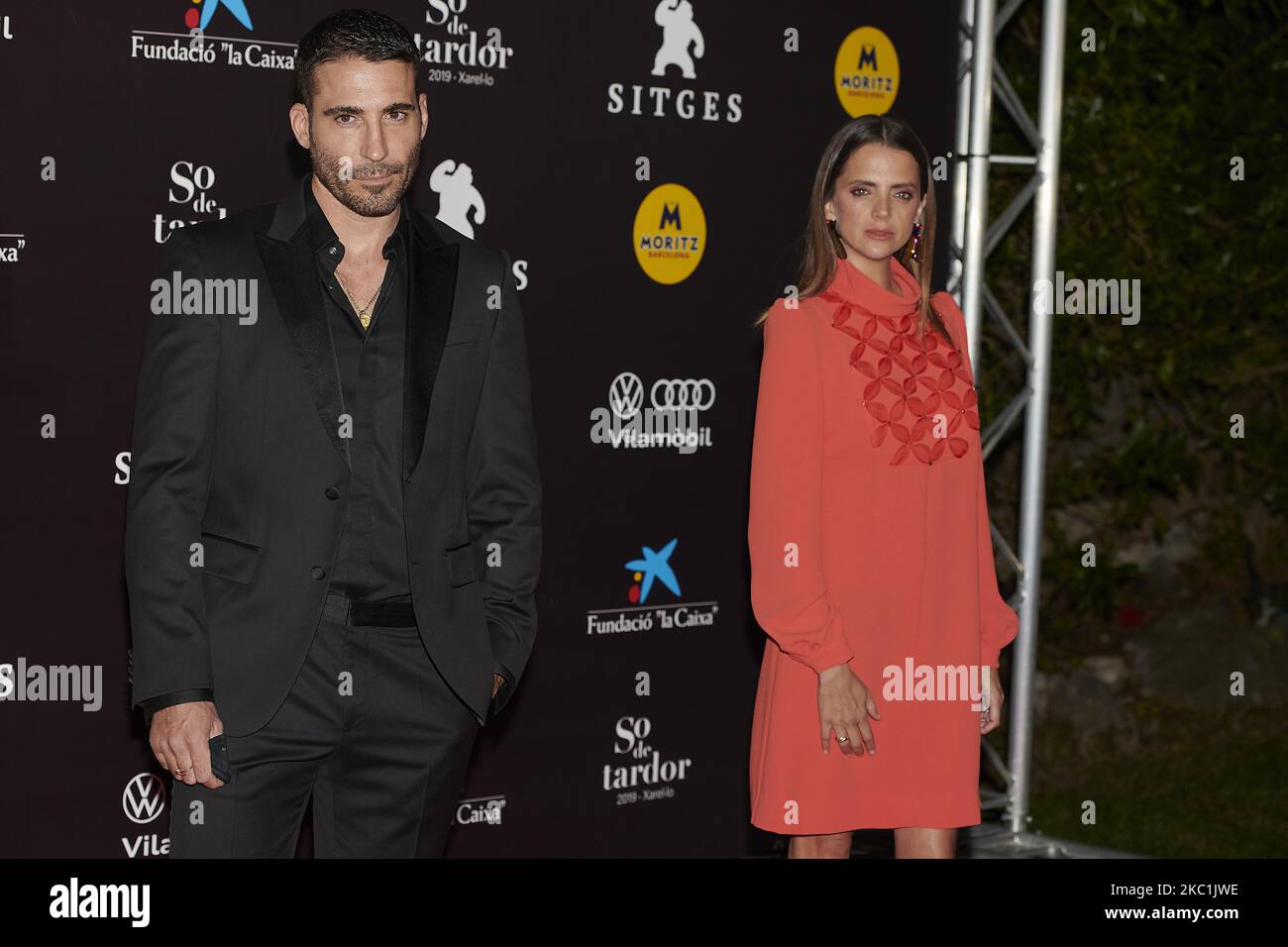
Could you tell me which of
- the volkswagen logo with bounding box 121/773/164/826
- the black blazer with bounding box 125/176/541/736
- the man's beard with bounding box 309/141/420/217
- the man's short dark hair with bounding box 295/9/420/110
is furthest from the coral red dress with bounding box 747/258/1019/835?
the volkswagen logo with bounding box 121/773/164/826

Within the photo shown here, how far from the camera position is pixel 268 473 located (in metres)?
2.92

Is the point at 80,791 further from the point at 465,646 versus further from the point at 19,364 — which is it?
the point at 465,646

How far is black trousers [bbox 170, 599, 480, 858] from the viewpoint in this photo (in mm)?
2869

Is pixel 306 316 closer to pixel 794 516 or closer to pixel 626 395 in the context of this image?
pixel 794 516

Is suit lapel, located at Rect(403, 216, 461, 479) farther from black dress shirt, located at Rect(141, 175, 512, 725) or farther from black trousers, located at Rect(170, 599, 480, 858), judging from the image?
black trousers, located at Rect(170, 599, 480, 858)

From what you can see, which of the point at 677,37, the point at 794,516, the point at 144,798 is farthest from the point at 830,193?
the point at 144,798

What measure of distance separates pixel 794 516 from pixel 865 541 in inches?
7.9

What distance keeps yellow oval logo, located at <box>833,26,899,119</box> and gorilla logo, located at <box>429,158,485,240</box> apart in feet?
4.99

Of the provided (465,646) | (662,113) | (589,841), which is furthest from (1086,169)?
(465,646)

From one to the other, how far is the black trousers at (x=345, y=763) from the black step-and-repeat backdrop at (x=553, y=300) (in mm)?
1524

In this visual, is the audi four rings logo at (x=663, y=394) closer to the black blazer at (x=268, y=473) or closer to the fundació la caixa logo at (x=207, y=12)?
the fundació la caixa logo at (x=207, y=12)

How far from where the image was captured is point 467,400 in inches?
124

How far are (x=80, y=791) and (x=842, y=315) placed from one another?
2.52m

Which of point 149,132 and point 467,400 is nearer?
point 467,400
